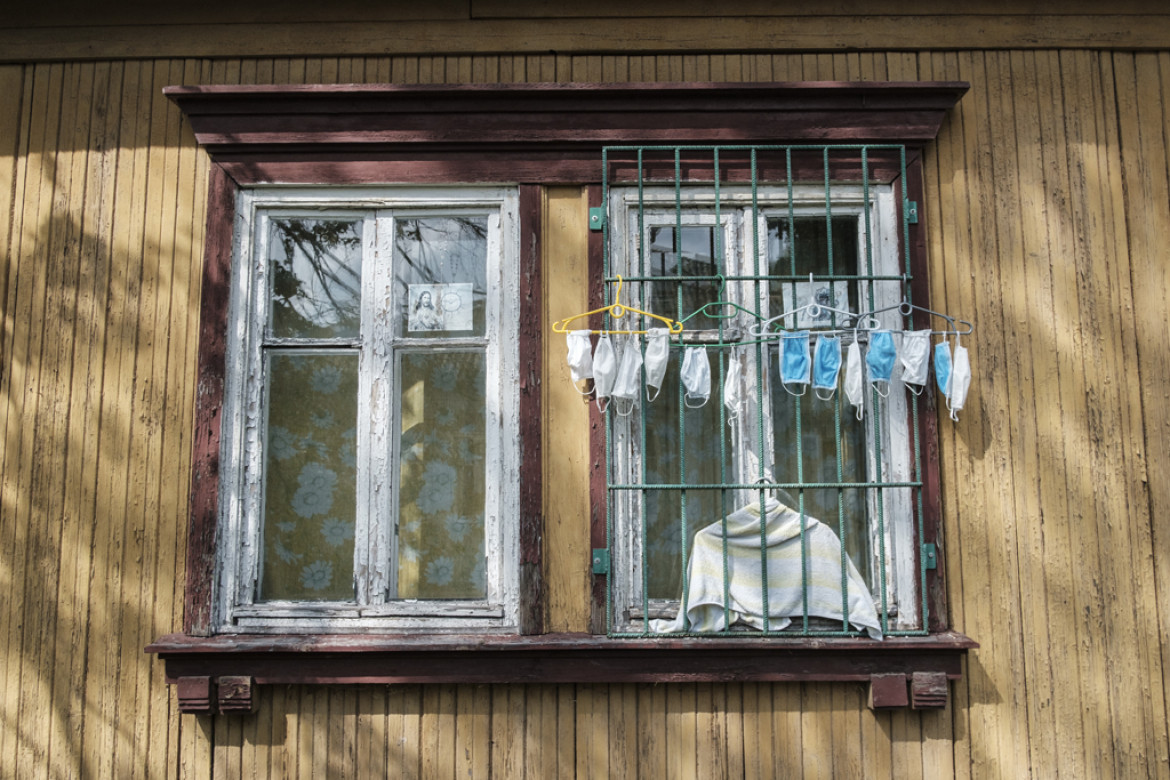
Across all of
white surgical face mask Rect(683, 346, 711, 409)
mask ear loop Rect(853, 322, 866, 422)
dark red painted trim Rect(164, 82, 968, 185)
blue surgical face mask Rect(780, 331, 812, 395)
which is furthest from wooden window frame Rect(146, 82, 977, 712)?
blue surgical face mask Rect(780, 331, 812, 395)

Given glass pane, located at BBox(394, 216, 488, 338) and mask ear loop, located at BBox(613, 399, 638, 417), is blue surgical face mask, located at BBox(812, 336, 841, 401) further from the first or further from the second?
glass pane, located at BBox(394, 216, 488, 338)

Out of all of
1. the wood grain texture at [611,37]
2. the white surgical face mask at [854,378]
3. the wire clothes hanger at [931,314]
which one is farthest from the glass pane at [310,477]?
the wire clothes hanger at [931,314]

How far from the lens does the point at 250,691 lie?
2730 mm

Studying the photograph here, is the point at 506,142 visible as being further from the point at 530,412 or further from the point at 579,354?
the point at 530,412

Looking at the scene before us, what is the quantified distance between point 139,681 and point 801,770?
2.32 metres

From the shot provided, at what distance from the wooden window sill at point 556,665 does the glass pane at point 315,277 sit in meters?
1.15

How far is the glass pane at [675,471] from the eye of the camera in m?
2.89

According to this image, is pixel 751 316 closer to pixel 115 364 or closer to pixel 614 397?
pixel 614 397

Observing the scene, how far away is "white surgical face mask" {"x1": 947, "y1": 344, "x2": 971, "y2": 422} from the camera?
2.78 meters

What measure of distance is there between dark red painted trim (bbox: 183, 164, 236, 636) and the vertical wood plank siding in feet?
0.23

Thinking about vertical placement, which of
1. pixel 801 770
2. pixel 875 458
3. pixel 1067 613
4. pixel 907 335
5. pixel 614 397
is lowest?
pixel 801 770

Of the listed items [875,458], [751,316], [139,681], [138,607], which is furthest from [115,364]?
[875,458]

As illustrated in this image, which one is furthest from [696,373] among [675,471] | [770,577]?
[770,577]

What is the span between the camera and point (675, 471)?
295 cm
